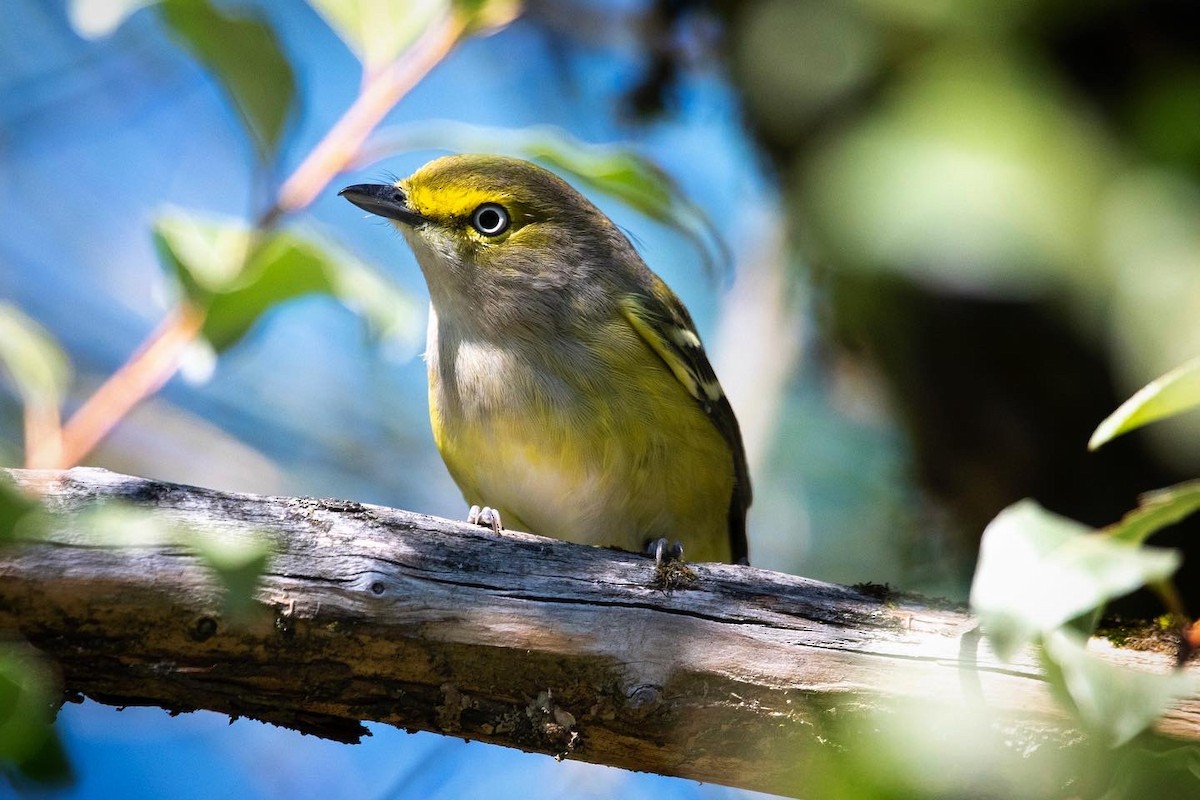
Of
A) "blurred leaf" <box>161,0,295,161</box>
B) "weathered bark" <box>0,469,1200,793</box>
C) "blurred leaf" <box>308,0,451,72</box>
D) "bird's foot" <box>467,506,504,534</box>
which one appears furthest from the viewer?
"bird's foot" <box>467,506,504,534</box>

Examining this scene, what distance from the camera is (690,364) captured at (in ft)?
13.5

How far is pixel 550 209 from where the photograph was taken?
4.49 m

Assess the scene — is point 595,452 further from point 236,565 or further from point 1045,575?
point 236,565

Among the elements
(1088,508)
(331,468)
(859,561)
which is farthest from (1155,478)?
(331,468)

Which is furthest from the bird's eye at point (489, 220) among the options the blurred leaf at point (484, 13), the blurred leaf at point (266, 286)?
the blurred leaf at point (266, 286)

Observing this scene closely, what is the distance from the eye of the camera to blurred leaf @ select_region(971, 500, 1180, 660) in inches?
56.4

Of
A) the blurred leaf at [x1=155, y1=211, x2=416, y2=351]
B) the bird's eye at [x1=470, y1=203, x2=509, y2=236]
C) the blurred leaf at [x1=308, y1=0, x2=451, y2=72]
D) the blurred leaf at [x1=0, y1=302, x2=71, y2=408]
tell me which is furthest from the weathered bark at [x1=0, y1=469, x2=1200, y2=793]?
the bird's eye at [x1=470, y1=203, x2=509, y2=236]

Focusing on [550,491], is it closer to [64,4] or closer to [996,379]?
[996,379]

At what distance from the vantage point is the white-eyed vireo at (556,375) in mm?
3832

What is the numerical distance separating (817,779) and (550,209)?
10.4 ft

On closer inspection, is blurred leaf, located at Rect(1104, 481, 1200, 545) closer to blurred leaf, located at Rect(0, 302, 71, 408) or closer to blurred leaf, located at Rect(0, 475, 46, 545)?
blurred leaf, located at Rect(0, 475, 46, 545)

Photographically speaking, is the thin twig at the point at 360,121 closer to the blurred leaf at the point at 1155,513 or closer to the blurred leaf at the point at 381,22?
the blurred leaf at the point at 381,22

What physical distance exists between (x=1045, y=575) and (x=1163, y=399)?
449 millimetres

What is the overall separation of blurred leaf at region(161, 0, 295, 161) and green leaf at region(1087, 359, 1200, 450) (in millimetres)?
2114
